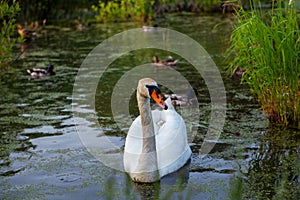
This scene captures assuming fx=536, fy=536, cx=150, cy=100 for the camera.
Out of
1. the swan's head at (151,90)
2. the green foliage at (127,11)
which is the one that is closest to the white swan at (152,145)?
the swan's head at (151,90)

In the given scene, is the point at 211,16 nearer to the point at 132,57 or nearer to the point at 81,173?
the point at 132,57

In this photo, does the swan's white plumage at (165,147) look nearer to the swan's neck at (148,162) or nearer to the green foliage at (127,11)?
the swan's neck at (148,162)

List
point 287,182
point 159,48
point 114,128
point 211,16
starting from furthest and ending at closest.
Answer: point 211,16
point 159,48
point 114,128
point 287,182

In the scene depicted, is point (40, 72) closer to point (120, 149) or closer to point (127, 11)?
point (120, 149)

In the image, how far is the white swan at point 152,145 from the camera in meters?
5.14

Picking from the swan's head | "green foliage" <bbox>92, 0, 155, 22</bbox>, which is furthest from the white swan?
"green foliage" <bbox>92, 0, 155, 22</bbox>

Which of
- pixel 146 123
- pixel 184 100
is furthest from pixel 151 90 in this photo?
pixel 184 100

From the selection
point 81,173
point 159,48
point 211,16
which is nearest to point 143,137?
point 81,173

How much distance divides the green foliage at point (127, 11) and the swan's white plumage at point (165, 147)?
1514cm

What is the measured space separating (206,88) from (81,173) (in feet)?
14.2

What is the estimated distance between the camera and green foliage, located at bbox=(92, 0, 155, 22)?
2070 centimetres

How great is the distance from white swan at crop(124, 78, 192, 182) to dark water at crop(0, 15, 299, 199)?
12 centimetres

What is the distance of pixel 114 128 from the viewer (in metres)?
7.28

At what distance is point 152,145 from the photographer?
516 centimetres
